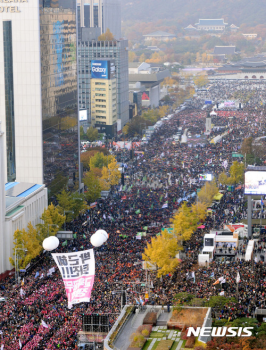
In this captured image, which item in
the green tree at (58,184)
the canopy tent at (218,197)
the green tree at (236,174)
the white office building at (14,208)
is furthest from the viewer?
the green tree at (236,174)

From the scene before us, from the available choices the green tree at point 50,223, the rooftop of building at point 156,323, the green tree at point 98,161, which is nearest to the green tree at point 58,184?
the green tree at point 50,223

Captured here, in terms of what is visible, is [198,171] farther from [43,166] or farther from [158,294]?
[158,294]

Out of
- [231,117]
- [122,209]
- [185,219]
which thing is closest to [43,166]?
[122,209]

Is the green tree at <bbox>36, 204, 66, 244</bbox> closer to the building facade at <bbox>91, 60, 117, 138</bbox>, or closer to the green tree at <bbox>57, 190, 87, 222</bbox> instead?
the green tree at <bbox>57, 190, 87, 222</bbox>

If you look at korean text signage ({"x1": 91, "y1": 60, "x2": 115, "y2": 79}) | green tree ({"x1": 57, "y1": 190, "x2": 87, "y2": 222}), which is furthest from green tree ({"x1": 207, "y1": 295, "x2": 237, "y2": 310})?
korean text signage ({"x1": 91, "y1": 60, "x2": 115, "y2": 79})

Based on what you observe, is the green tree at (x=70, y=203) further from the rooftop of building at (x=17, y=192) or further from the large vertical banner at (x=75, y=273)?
the large vertical banner at (x=75, y=273)

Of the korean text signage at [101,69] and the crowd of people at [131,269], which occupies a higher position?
the korean text signage at [101,69]

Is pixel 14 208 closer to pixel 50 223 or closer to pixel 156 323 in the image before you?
pixel 50 223

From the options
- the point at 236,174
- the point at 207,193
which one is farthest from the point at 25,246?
the point at 236,174
